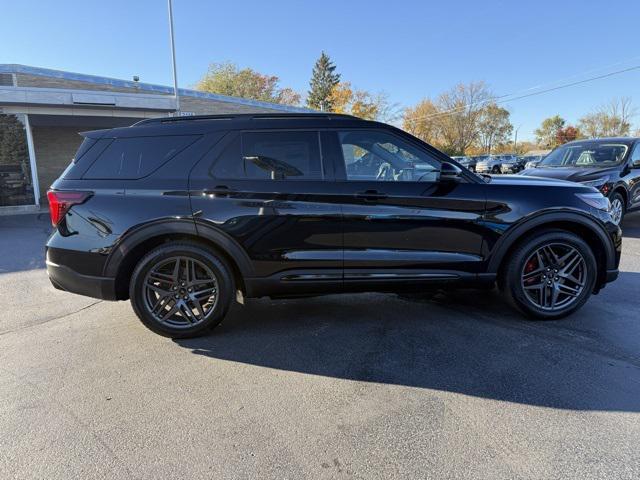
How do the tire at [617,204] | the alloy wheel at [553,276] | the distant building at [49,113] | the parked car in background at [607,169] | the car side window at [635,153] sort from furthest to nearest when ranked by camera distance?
the distant building at [49,113] < the car side window at [635,153] < the tire at [617,204] < the parked car in background at [607,169] < the alloy wheel at [553,276]

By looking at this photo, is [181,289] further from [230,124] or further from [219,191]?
[230,124]

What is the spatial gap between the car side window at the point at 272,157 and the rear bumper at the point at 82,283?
1.31 m

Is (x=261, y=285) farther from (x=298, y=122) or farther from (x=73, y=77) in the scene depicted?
(x=73, y=77)

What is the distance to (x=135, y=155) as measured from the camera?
3.53 meters

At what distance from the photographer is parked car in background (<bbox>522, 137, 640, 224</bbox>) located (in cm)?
794

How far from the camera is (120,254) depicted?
3422 millimetres

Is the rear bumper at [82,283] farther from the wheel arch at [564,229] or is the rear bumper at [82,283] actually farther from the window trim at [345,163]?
the wheel arch at [564,229]

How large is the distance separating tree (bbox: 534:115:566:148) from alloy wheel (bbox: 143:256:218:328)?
95.0 m

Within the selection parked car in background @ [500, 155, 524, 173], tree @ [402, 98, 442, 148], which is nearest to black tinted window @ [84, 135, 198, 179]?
parked car in background @ [500, 155, 524, 173]

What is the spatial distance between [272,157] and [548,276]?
2785 mm

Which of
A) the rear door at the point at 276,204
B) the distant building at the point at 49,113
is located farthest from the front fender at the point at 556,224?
the distant building at the point at 49,113

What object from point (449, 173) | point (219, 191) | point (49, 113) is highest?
point (49, 113)

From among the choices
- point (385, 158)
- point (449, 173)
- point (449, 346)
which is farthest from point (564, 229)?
point (385, 158)

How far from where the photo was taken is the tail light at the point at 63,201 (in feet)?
11.3
